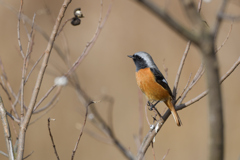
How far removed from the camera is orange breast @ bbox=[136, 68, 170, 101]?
11.4ft

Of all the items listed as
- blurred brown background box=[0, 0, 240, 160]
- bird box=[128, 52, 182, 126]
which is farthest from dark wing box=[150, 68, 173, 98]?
blurred brown background box=[0, 0, 240, 160]

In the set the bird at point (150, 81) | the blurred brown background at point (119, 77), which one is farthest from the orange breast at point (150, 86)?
the blurred brown background at point (119, 77)

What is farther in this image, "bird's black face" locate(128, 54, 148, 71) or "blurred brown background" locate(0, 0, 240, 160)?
"blurred brown background" locate(0, 0, 240, 160)

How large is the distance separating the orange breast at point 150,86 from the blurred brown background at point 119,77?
2.38 meters

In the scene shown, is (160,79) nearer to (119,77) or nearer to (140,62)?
(140,62)

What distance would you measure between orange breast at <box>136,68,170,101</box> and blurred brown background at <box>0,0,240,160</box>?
2.38 metres

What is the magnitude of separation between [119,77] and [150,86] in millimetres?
3008

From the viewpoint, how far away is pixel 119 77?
6539 mm

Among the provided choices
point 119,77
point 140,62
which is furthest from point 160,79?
point 119,77

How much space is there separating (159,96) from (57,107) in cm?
318

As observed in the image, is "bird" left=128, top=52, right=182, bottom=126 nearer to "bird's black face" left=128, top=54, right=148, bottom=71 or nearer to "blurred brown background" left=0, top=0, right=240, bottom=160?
"bird's black face" left=128, top=54, right=148, bottom=71

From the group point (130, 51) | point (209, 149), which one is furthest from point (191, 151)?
point (209, 149)

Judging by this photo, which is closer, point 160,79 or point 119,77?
point 160,79

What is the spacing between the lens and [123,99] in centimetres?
651
